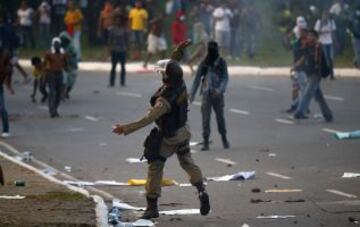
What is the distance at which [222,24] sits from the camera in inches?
1521

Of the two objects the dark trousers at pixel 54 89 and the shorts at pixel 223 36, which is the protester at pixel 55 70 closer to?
the dark trousers at pixel 54 89

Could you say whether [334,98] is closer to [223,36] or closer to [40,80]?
[40,80]

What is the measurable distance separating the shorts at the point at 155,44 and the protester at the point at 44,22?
6.93 metres

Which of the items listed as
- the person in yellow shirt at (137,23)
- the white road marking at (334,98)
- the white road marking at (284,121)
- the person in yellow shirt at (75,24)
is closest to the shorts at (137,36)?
the person in yellow shirt at (137,23)

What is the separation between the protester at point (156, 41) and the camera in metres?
39.0

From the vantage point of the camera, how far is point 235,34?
3953 centimetres

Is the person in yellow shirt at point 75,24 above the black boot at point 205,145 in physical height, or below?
below

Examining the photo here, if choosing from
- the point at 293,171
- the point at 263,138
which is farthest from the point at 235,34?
the point at 293,171

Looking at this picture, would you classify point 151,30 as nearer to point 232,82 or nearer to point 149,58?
point 149,58

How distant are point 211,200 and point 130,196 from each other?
1.15 meters

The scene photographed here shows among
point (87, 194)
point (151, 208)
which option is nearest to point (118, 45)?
point (87, 194)

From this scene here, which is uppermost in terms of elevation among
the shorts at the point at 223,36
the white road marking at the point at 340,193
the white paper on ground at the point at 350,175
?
the white road marking at the point at 340,193

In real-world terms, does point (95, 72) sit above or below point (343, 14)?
below

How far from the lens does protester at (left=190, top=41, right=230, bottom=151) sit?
2166 cm
